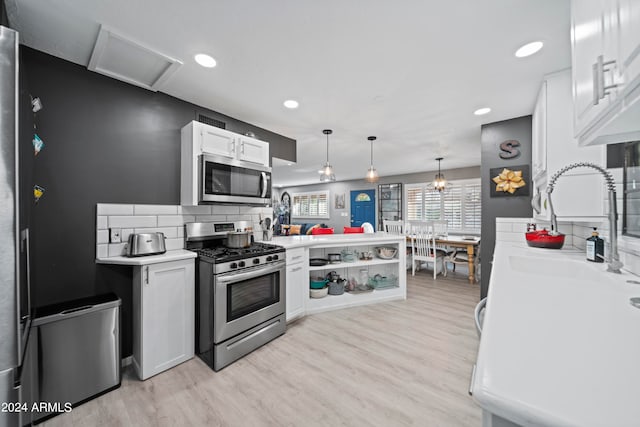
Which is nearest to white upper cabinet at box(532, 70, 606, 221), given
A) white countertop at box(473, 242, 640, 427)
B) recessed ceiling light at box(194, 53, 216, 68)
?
white countertop at box(473, 242, 640, 427)

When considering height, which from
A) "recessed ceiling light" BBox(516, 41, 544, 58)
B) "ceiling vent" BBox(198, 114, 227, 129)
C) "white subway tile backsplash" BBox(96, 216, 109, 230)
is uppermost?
"recessed ceiling light" BBox(516, 41, 544, 58)

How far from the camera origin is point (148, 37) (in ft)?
5.47

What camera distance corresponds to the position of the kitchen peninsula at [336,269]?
9.14 feet

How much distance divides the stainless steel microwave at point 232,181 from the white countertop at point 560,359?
2254 mm

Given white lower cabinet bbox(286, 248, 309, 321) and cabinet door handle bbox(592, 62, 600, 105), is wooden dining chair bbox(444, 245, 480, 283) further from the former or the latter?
cabinet door handle bbox(592, 62, 600, 105)

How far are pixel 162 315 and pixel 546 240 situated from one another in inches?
123

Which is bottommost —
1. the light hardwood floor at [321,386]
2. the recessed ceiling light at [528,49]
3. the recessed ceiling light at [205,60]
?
the light hardwood floor at [321,386]

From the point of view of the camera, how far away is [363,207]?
829 centimetres

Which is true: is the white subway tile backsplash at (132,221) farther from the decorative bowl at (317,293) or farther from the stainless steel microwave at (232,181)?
the decorative bowl at (317,293)

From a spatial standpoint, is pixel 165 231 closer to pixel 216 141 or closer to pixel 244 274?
pixel 244 274

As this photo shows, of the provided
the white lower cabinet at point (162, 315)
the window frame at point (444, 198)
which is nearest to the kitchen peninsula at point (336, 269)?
the white lower cabinet at point (162, 315)

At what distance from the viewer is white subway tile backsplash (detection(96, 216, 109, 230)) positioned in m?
1.97

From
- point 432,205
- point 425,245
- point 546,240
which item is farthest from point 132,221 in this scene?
point 432,205

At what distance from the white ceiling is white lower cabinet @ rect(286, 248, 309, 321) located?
1.65m
